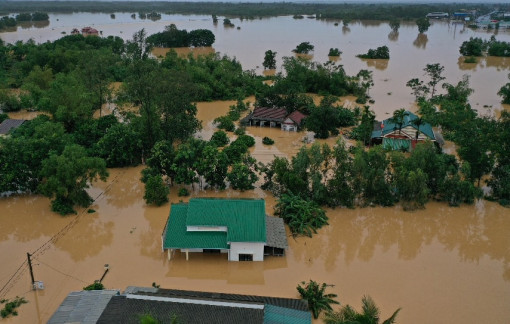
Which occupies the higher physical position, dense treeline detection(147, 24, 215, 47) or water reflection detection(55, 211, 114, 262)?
dense treeline detection(147, 24, 215, 47)

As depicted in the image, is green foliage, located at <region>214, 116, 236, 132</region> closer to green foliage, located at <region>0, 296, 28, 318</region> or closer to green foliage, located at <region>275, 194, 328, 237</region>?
green foliage, located at <region>275, 194, 328, 237</region>

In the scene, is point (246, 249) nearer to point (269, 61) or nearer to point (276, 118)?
point (276, 118)

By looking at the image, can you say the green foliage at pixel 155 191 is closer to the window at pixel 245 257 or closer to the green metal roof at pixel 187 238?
the green metal roof at pixel 187 238

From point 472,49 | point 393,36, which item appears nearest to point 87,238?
point 472,49

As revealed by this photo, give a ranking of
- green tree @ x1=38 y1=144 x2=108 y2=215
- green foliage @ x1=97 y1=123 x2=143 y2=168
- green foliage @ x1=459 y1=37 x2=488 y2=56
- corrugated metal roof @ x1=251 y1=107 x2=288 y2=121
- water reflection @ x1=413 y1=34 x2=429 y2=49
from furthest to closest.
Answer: water reflection @ x1=413 y1=34 x2=429 y2=49 → green foliage @ x1=459 y1=37 x2=488 y2=56 → corrugated metal roof @ x1=251 y1=107 x2=288 y2=121 → green foliage @ x1=97 y1=123 x2=143 y2=168 → green tree @ x1=38 y1=144 x2=108 y2=215

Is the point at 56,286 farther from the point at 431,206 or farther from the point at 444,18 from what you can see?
the point at 444,18

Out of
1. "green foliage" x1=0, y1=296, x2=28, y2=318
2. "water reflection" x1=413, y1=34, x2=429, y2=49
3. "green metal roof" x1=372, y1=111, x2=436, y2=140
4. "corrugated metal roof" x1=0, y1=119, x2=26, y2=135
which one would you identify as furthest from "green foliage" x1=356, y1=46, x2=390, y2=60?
"green foliage" x1=0, y1=296, x2=28, y2=318

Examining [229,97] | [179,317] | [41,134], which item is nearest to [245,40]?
[229,97]
